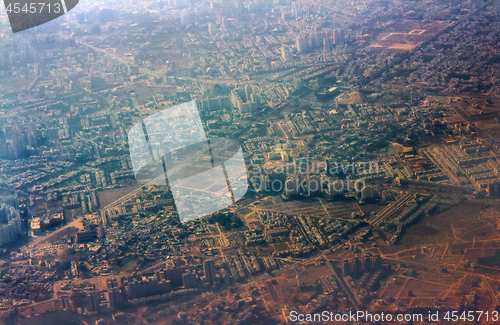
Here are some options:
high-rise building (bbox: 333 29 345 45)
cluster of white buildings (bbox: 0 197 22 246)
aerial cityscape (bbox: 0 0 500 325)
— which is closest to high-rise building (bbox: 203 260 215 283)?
aerial cityscape (bbox: 0 0 500 325)

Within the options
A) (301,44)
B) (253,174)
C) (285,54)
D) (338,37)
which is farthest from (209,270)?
(338,37)

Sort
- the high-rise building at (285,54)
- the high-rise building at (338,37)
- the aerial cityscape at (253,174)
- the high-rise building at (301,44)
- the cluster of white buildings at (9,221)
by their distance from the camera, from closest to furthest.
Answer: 1. the aerial cityscape at (253,174)
2. the cluster of white buildings at (9,221)
3. the high-rise building at (285,54)
4. the high-rise building at (301,44)
5. the high-rise building at (338,37)

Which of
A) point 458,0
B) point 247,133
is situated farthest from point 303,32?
point 247,133

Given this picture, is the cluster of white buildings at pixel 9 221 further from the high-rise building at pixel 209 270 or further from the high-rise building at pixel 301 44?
the high-rise building at pixel 301 44

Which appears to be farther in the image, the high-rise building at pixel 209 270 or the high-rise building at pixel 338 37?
the high-rise building at pixel 338 37

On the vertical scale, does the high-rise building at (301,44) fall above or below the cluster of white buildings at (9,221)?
below

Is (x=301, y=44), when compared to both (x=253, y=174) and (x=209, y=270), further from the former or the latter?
(x=209, y=270)

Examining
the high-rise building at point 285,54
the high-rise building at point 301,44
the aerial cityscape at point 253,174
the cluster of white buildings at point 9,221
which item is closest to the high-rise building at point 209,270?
the aerial cityscape at point 253,174
